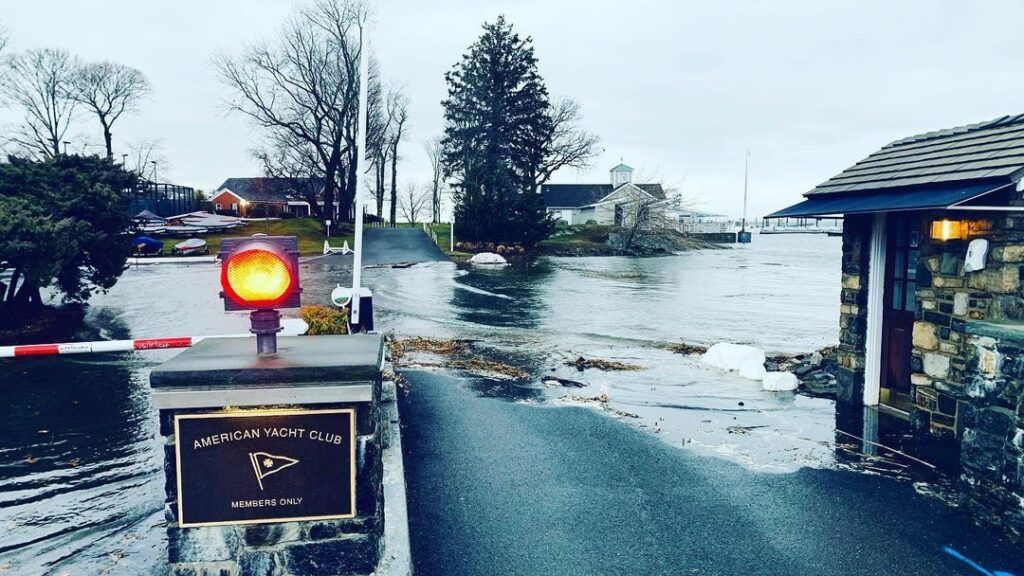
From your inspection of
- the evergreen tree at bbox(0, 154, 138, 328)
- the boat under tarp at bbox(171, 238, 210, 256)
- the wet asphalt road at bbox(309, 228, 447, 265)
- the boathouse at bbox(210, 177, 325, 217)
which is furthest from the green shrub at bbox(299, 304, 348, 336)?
the boathouse at bbox(210, 177, 325, 217)

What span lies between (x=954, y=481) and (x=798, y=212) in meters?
4.34

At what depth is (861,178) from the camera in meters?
9.49

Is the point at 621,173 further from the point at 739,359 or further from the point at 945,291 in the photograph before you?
the point at 945,291

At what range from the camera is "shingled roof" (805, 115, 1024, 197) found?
7.19 metres

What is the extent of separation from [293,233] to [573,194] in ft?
132

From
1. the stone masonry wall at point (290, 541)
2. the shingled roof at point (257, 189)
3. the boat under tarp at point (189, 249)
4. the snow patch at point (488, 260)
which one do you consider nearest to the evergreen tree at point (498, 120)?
the snow patch at point (488, 260)

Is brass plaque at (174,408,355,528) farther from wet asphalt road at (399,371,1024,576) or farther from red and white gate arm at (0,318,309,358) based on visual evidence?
red and white gate arm at (0,318,309,358)

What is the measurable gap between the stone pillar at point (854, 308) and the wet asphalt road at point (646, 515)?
3001 millimetres

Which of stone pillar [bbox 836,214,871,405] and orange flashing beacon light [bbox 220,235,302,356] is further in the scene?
stone pillar [bbox 836,214,871,405]

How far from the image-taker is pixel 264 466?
333cm

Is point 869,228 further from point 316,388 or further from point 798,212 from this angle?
point 316,388

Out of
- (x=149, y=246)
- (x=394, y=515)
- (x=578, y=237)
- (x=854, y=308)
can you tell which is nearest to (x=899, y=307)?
(x=854, y=308)

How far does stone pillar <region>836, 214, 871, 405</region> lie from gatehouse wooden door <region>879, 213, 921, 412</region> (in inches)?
10.6

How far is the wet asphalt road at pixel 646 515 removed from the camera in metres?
4.95
